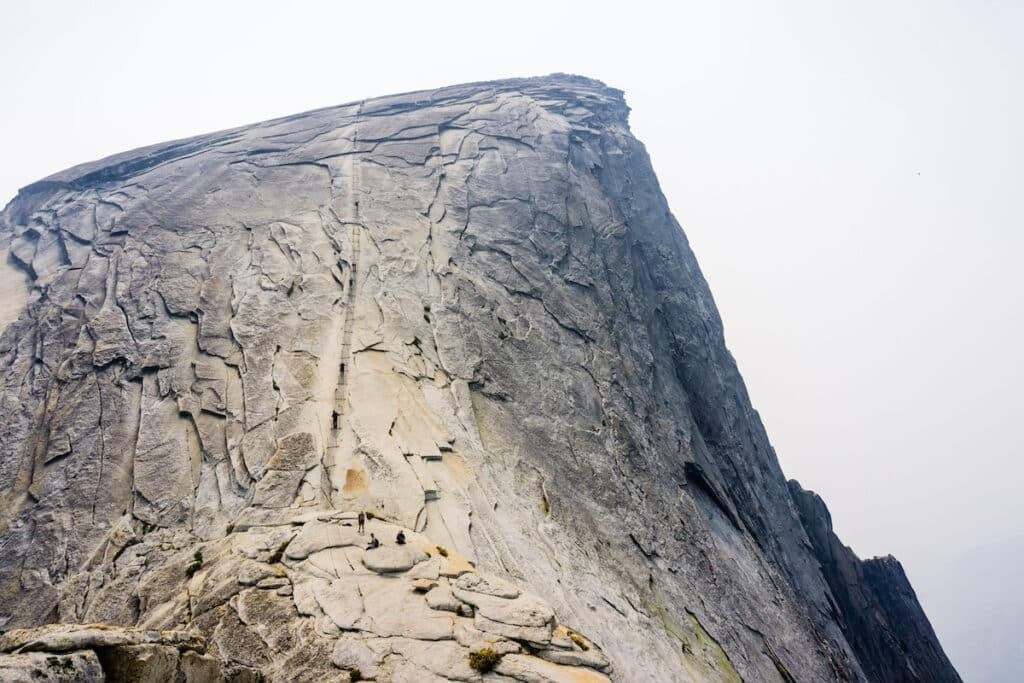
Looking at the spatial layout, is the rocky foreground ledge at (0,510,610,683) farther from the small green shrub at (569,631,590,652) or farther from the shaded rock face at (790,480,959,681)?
the shaded rock face at (790,480,959,681)

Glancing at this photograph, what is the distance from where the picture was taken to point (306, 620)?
46.2 ft

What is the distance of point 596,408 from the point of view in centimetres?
2820

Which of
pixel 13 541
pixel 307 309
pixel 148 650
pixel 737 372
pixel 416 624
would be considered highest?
pixel 737 372

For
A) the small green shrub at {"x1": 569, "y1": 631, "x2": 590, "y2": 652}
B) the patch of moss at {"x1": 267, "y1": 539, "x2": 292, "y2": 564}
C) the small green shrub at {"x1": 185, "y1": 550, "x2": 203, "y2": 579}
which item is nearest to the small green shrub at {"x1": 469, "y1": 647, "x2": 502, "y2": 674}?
the small green shrub at {"x1": 569, "y1": 631, "x2": 590, "y2": 652}

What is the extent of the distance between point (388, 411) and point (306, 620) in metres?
9.04

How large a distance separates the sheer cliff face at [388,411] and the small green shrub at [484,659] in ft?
0.69

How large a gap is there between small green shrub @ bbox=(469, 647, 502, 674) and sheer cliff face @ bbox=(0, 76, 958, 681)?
21cm

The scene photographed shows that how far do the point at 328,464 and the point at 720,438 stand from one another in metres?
24.5

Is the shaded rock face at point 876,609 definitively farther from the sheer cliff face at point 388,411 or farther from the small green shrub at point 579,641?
the small green shrub at point 579,641

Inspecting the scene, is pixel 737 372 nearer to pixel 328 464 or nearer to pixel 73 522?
pixel 328 464

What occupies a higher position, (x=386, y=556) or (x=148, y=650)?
(x=386, y=556)

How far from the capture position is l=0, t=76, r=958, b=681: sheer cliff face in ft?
57.5

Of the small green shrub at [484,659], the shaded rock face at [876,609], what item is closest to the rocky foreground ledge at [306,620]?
Answer: the small green shrub at [484,659]

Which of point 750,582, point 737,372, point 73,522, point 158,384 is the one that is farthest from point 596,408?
point 737,372
